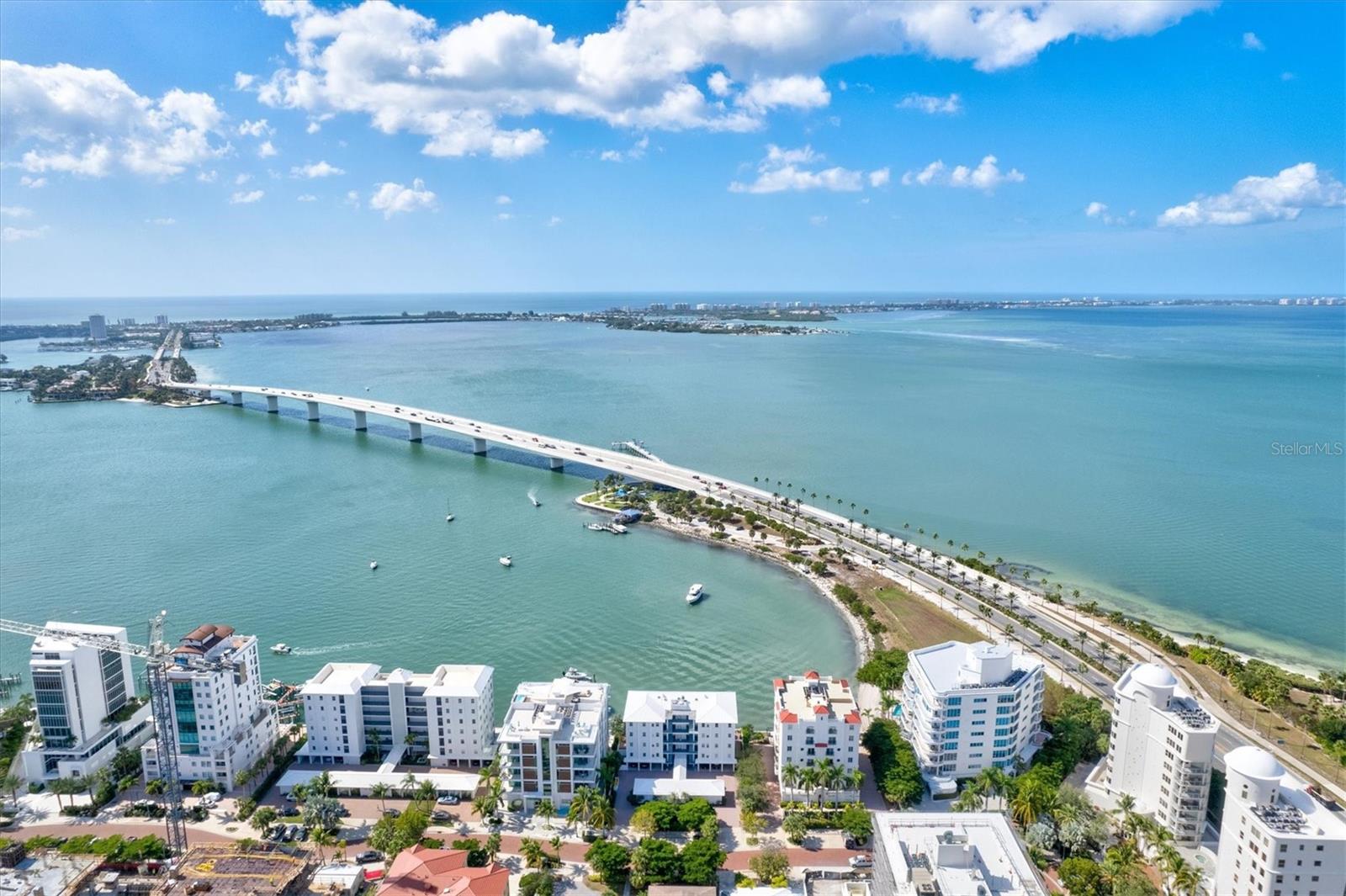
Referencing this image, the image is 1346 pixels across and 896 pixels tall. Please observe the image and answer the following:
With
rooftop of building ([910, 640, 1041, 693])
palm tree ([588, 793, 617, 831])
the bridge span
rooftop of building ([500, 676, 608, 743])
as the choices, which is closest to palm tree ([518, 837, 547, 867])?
palm tree ([588, 793, 617, 831])

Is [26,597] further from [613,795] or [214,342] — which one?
[214,342]

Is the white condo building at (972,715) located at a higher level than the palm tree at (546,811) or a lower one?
higher

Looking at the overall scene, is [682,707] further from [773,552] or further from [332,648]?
[773,552]

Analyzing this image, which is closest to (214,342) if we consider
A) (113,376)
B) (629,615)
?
(113,376)

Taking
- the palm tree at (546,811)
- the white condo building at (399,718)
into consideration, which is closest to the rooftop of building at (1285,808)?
the palm tree at (546,811)

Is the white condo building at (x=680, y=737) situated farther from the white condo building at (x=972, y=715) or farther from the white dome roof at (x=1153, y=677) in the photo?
the white dome roof at (x=1153, y=677)

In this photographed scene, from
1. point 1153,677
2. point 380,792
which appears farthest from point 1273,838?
point 380,792
